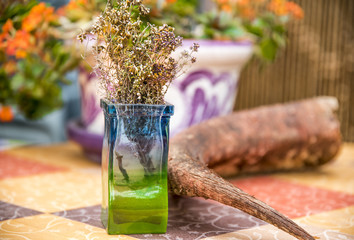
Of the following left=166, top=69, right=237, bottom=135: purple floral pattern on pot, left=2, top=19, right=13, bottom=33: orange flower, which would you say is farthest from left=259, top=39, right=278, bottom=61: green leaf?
left=2, top=19, right=13, bottom=33: orange flower

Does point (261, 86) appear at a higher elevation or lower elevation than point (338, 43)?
lower

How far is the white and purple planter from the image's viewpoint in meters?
1.99

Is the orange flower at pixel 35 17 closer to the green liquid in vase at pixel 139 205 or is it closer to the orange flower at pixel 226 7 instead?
the orange flower at pixel 226 7

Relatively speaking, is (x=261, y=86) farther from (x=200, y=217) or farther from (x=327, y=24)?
(x=200, y=217)

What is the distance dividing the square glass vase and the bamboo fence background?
160 centimetres

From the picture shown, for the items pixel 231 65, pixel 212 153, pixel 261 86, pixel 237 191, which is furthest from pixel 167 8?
pixel 237 191

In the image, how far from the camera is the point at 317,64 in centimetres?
271

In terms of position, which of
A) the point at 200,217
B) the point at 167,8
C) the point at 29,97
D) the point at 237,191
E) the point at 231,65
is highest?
the point at 167,8

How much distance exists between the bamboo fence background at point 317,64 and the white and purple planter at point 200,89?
21.4 inches

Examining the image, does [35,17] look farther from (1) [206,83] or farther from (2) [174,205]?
(2) [174,205]

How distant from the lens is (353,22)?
261cm

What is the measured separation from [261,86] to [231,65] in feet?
2.47

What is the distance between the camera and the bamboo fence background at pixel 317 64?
265 cm

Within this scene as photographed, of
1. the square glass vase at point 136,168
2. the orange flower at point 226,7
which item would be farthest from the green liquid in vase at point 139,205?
the orange flower at point 226,7
